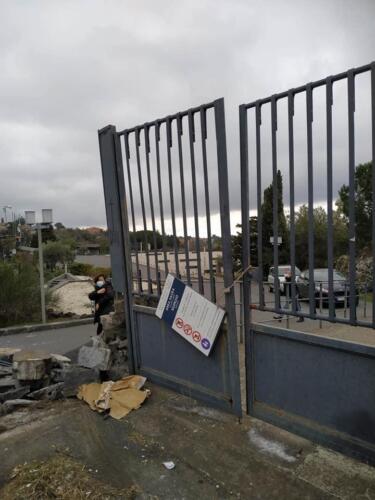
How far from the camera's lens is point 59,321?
1118cm

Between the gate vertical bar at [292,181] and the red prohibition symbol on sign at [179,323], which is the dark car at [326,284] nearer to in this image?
the gate vertical bar at [292,181]

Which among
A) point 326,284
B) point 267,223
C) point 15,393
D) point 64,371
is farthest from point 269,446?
point 326,284

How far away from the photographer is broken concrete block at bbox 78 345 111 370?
4375 millimetres

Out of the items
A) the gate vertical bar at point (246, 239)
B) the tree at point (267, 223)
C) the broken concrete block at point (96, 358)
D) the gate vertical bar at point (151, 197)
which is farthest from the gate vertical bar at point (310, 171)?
the broken concrete block at point (96, 358)

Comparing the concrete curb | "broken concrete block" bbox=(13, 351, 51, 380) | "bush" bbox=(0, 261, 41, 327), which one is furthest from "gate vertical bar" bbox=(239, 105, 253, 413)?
"bush" bbox=(0, 261, 41, 327)

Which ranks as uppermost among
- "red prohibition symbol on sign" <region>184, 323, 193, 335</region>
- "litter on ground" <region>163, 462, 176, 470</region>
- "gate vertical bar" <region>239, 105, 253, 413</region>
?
"gate vertical bar" <region>239, 105, 253, 413</region>

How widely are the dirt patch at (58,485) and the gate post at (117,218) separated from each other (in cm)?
179

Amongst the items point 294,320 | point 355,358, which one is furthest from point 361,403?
point 294,320

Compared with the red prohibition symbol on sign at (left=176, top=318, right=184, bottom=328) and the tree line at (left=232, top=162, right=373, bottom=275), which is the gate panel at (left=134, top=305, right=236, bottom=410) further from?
the tree line at (left=232, top=162, right=373, bottom=275)

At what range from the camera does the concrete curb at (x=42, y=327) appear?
10227 millimetres

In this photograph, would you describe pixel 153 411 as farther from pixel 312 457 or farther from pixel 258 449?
pixel 312 457

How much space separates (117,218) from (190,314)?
1.46m

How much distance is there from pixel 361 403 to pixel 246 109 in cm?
248

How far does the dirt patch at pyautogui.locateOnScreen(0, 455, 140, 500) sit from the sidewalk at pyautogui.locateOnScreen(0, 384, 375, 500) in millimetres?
81
